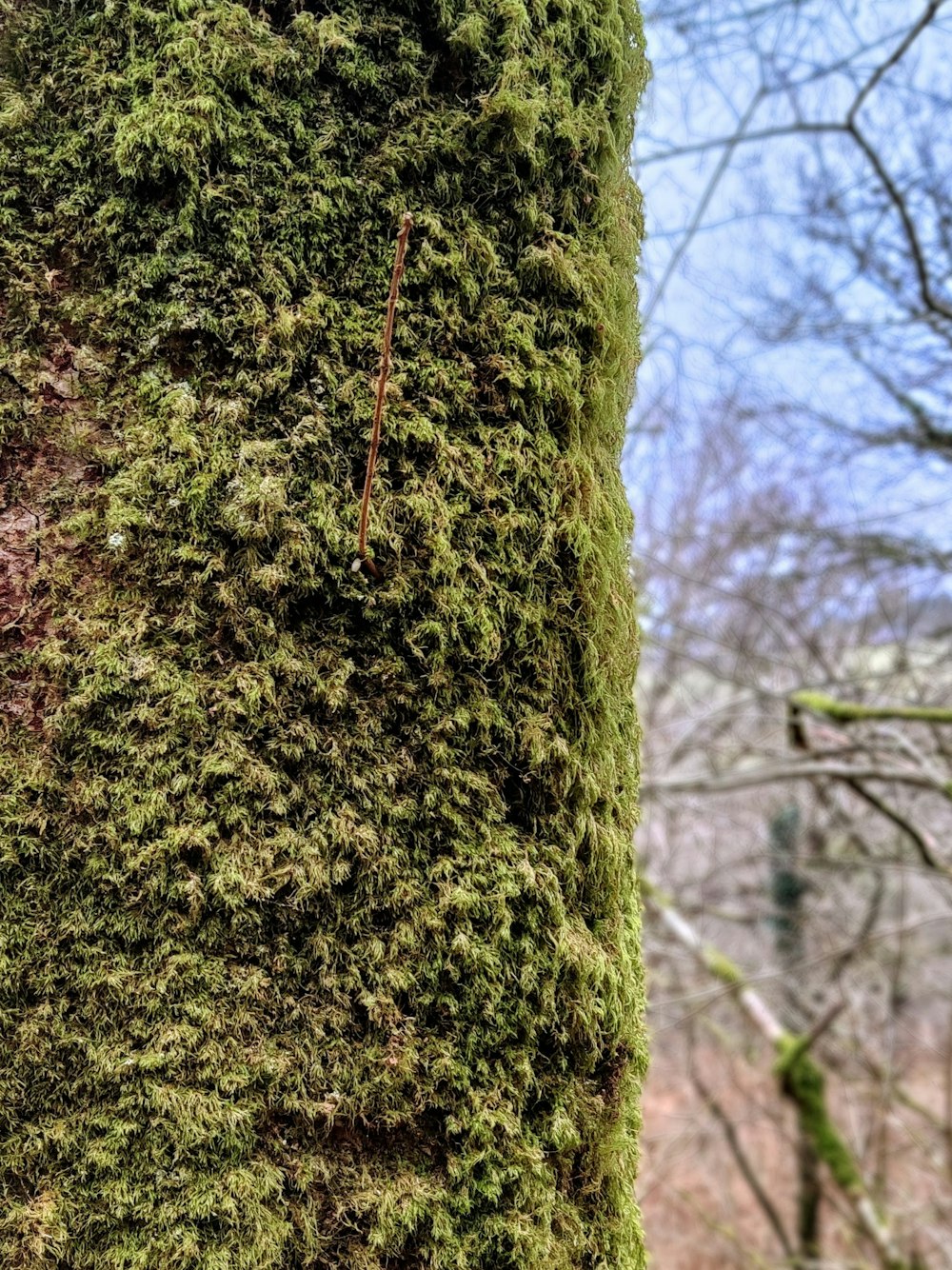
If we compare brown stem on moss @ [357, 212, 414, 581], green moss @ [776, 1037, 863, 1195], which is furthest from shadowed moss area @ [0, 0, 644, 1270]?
green moss @ [776, 1037, 863, 1195]

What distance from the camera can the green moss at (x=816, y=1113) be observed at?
16.3ft

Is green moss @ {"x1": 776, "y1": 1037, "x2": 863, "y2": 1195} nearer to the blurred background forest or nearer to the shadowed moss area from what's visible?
the blurred background forest

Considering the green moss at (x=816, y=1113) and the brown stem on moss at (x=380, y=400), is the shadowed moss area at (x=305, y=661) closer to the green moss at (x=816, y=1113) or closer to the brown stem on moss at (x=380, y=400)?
the brown stem on moss at (x=380, y=400)

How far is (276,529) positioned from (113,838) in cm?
30

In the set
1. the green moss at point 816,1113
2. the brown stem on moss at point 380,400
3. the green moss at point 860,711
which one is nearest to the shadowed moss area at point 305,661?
the brown stem on moss at point 380,400

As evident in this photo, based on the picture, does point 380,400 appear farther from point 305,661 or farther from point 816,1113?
point 816,1113

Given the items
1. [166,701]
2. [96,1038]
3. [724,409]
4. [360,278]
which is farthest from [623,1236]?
[724,409]

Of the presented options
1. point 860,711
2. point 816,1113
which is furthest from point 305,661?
point 816,1113

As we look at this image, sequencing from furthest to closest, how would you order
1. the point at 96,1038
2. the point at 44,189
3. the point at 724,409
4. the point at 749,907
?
the point at 749,907, the point at 724,409, the point at 44,189, the point at 96,1038

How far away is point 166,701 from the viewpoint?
72 cm

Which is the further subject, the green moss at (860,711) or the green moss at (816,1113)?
the green moss at (816,1113)

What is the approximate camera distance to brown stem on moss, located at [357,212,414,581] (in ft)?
2.13

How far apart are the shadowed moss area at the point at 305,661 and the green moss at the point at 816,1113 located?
4982 mm

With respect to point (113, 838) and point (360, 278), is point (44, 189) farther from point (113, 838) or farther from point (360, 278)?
point (113, 838)
